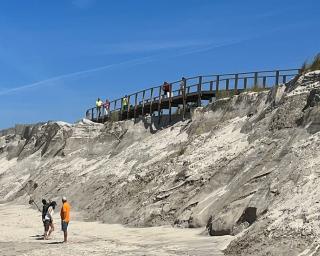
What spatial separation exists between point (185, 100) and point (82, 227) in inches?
512

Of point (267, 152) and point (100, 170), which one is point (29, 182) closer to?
point (100, 170)

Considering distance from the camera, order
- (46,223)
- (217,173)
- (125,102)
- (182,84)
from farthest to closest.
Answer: (125,102), (182,84), (217,173), (46,223)

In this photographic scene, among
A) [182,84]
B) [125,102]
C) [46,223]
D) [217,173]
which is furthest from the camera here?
[125,102]

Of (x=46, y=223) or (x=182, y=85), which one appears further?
(x=182, y=85)

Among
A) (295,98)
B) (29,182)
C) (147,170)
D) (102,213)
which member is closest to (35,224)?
(102,213)

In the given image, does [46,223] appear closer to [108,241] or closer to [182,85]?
[108,241]

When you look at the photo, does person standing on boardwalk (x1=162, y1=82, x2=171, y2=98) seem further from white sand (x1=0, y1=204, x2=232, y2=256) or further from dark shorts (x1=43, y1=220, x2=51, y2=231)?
dark shorts (x1=43, y1=220, x2=51, y2=231)

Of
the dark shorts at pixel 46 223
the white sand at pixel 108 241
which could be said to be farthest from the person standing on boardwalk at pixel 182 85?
the dark shorts at pixel 46 223

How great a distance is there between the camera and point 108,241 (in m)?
15.6

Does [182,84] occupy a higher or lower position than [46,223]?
higher

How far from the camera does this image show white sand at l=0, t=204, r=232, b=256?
533 inches

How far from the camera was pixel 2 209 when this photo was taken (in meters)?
28.2

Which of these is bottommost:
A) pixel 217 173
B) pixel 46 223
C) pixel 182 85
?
pixel 46 223

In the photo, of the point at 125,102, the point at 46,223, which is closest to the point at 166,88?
the point at 125,102
